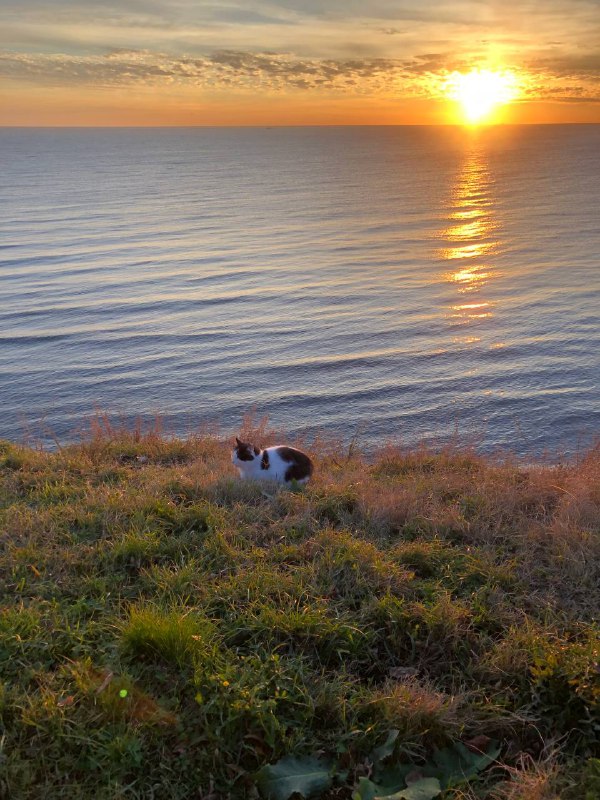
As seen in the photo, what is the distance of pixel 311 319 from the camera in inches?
1146

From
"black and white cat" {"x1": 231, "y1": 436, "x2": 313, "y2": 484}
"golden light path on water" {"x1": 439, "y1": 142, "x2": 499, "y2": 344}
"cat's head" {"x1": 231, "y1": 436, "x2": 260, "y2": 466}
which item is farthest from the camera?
"golden light path on water" {"x1": 439, "y1": 142, "x2": 499, "y2": 344}

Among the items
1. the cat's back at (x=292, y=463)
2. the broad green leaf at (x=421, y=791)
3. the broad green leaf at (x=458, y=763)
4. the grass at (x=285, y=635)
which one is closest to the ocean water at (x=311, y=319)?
the cat's back at (x=292, y=463)

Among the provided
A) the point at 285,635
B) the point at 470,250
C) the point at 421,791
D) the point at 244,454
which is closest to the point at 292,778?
the point at 421,791

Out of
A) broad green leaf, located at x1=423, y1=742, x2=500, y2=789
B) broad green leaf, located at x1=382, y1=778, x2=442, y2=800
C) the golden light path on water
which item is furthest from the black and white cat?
the golden light path on water

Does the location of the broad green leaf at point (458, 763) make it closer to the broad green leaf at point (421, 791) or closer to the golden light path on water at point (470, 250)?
the broad green leaf at point (421, 791)

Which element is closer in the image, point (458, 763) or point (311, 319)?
point (458, 763)

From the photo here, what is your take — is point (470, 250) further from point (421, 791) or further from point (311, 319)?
point (421, 791)

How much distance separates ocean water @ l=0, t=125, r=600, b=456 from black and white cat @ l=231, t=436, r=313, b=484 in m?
8.09

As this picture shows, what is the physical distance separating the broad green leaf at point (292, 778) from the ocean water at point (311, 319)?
1284cm

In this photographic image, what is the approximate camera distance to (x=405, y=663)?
4.68 metres

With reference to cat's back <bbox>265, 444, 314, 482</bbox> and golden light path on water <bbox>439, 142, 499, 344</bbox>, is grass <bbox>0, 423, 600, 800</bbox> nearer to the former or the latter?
cat's back <bbox>265, 444, 314, 482</bbox>

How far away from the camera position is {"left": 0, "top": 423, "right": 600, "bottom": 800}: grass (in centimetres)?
382

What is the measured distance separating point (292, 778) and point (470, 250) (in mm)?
45116

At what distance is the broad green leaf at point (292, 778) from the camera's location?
358 cm
